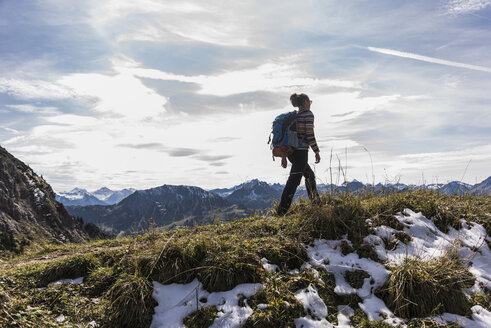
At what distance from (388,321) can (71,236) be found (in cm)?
11517

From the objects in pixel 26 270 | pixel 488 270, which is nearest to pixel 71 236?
pixel 26 270

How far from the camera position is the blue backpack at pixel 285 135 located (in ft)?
24.2

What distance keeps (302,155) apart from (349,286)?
3.82 m

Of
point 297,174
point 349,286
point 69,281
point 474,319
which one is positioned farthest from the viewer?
point 297,174

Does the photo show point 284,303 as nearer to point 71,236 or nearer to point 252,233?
point 252,233

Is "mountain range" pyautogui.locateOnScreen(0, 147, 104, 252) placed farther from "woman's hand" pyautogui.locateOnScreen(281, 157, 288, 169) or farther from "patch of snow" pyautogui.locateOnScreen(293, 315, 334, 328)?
"patch of snow" pyautogui.locateOnScreen(293, 315, 334, 328)

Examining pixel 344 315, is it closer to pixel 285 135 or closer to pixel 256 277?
pixel 256 277

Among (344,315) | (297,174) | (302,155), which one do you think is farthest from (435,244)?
(302,155)

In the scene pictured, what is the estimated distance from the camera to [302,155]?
293 inches

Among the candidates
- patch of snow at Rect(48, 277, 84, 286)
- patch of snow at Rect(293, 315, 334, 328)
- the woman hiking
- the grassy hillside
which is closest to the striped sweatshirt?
the woman hiking

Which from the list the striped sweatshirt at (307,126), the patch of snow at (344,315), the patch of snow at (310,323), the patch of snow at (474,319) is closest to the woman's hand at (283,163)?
the striped sweatshirt at (307,126)

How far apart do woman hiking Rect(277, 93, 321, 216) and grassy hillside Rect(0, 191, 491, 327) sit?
1.07 meters

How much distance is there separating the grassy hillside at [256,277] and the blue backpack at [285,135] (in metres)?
1.82

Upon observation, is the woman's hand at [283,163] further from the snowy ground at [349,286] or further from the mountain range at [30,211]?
the mountain range at [30,211]
